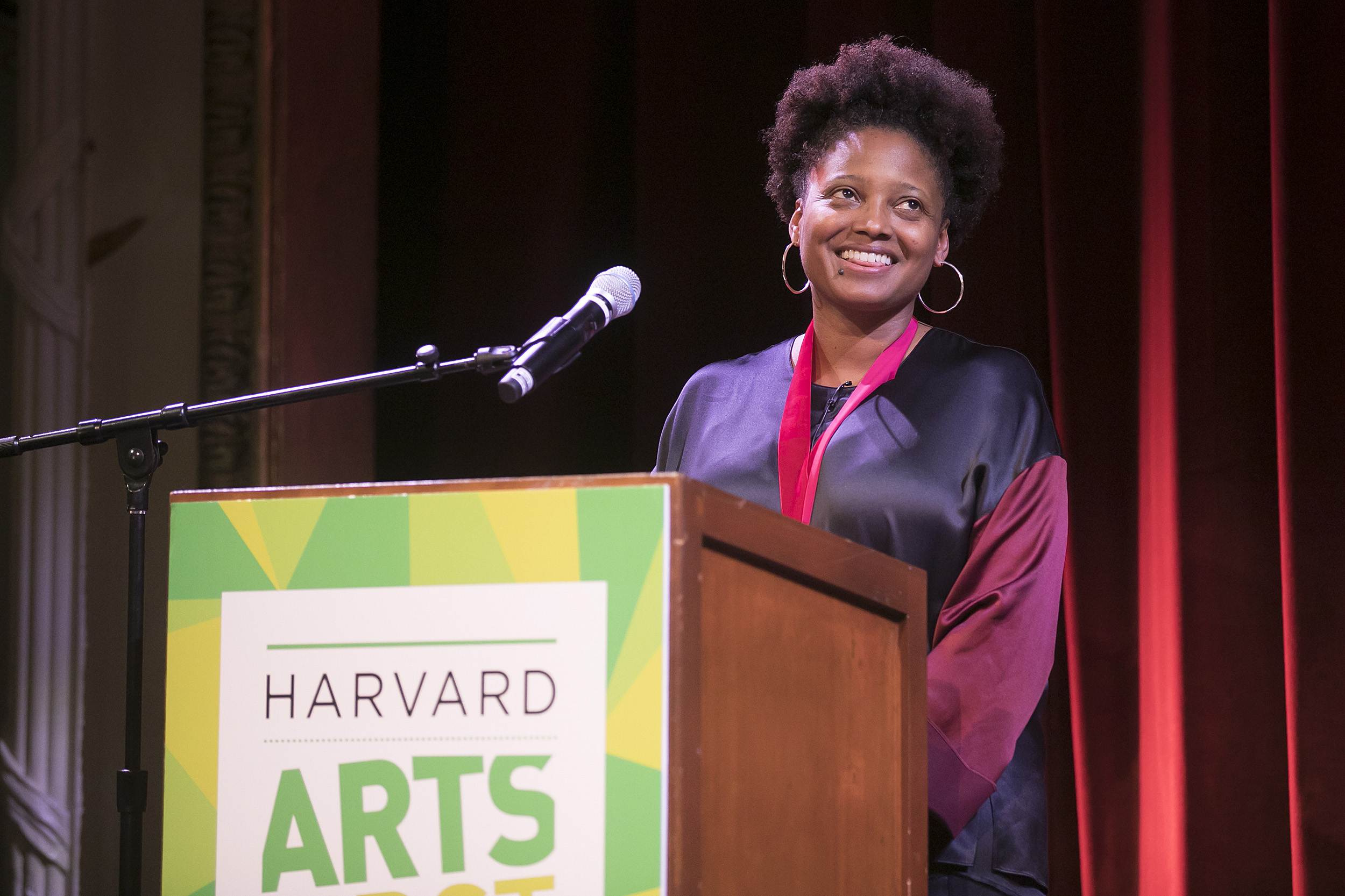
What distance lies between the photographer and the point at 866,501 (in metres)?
1.55

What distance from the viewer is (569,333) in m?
1.17

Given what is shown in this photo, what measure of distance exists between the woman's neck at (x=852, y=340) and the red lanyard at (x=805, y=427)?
0.06ft

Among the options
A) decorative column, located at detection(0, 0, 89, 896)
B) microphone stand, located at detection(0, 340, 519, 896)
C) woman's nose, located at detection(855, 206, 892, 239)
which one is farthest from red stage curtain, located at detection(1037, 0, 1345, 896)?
decorative column, located at detection(0, 0, 89, 896)

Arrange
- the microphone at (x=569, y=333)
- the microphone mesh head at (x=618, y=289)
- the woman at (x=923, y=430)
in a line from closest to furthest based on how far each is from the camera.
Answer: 1. the microphone at (x=569, y=333)
2. the microphone mesh head at (x=618, y=289)
3. the woman at (x=923, y=430)

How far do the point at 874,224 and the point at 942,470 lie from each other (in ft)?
1.16

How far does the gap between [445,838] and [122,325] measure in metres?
2.07

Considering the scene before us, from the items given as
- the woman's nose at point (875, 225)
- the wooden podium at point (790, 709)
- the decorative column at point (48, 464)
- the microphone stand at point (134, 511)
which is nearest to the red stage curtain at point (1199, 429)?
the woman's nose at point (875, 225)

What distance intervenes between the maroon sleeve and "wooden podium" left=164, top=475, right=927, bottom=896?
0.55 feet

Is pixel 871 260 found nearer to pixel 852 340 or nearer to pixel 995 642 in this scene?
pixel 852 340

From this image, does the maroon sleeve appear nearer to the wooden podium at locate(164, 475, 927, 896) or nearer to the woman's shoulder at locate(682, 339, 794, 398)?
the wooden podium at locate(164, 475, 927, 896)

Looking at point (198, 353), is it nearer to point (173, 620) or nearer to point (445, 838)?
point (173, 620)

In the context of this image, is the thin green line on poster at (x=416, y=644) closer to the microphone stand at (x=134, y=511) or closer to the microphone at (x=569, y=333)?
the microphone at (x=569, y=333)

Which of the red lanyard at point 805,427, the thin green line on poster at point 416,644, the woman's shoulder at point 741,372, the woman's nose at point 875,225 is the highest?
the woman's nose at point 875,225

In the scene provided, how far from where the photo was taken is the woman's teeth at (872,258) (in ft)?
5.61
